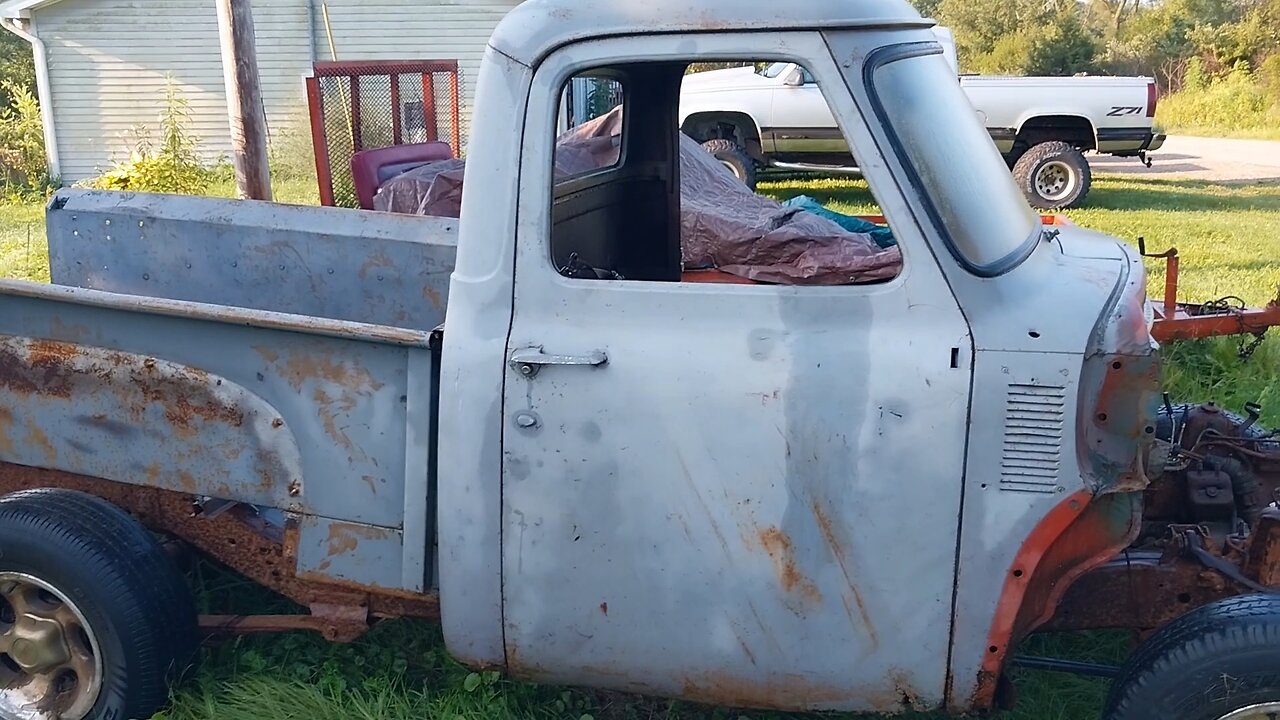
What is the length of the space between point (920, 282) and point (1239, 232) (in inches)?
428

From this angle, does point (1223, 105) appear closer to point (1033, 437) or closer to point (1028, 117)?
point (1028, 117)

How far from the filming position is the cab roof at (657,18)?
2516 mm

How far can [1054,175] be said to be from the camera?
1395cm

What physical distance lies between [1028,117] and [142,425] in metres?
12.8

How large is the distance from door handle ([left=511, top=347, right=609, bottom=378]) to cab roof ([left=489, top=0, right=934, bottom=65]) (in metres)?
0.68

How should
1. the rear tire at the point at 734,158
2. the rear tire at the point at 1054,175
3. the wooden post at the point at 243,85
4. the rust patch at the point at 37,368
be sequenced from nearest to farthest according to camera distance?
1. the rust patch at the point at 37,368
2. the wooden post at the point at 243,85
3. the rear tire at the point at 734,158
4. the rear tire at the point at 1054,175

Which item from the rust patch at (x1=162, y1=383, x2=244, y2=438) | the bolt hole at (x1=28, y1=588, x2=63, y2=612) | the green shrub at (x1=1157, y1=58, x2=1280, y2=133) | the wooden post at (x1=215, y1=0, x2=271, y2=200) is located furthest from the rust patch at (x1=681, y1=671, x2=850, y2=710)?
the green shrub at (x1=1157, y1=58, x2=1280, y2=133)

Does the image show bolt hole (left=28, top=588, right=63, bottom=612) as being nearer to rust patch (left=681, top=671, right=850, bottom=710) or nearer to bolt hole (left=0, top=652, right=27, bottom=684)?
bolt hole (left=0, top=652, right=27, bottom=684)

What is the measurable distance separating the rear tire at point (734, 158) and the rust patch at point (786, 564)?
9.71 meters

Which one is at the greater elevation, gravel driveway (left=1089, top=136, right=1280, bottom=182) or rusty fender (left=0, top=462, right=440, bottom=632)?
gravel driveway (left=1089, top=136, right=1280, bottom=182)

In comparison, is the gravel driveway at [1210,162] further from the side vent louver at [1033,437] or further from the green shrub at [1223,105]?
the side vent louver at [1033,437]

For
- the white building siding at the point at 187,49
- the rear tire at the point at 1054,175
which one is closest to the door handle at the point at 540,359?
the rear tire at the point at 1054,175

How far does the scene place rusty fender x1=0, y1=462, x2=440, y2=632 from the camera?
3.07 metres

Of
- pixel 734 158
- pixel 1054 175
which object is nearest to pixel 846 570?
pixel 734 158
